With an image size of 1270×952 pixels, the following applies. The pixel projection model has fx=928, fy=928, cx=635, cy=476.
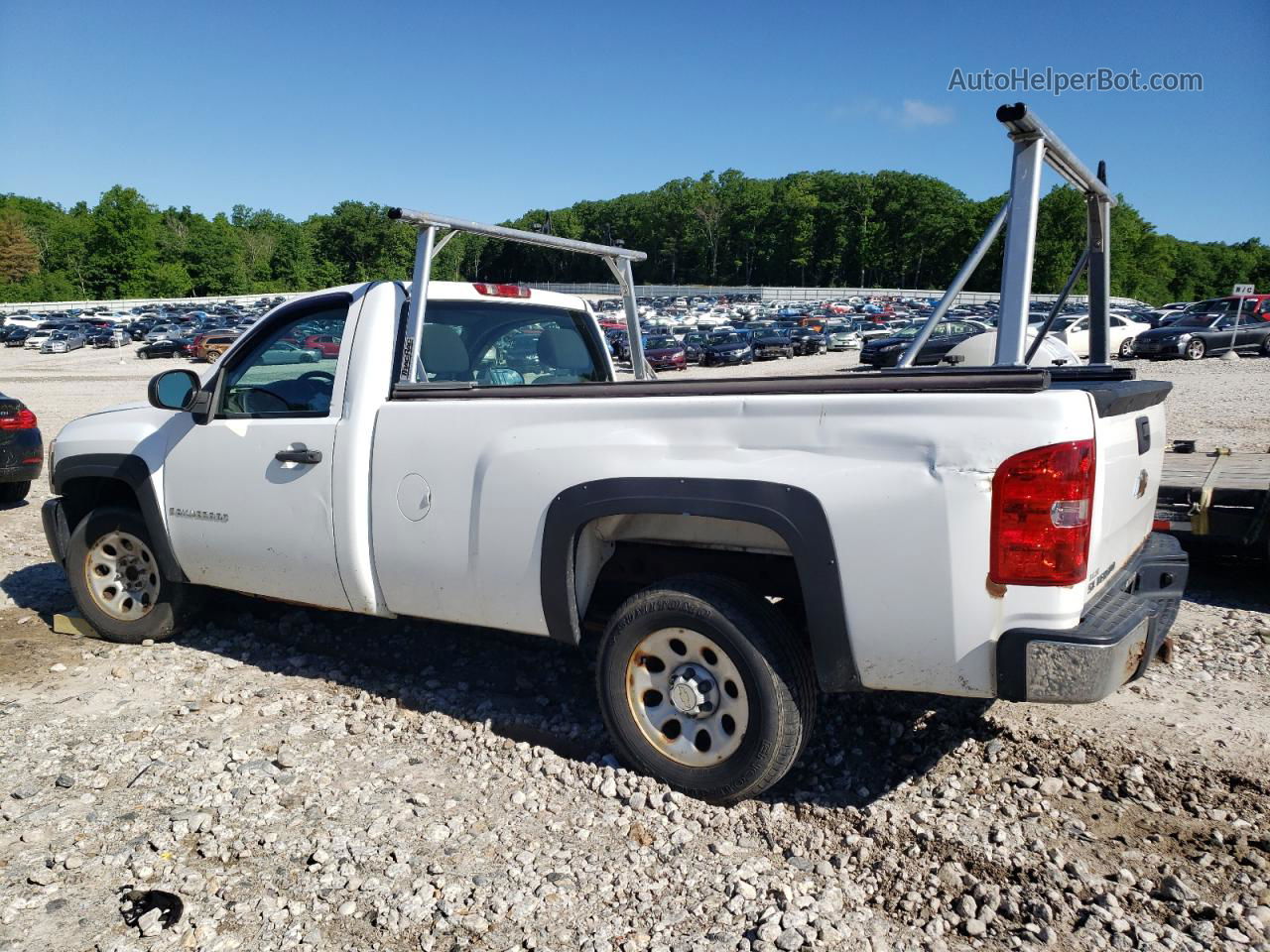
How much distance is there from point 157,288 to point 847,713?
462 feet

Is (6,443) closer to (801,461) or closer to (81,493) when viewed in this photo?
(81,493)


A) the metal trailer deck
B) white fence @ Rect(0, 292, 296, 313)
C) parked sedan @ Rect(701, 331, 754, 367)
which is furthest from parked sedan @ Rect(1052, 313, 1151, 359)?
Answer: white fence @ Rect(0, 292, 296, 313)

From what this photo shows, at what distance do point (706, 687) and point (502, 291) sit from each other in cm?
248

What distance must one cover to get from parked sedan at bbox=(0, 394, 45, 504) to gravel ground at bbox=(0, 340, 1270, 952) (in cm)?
523

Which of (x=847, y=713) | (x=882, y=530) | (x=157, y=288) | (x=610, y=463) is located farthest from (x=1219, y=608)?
(x=157, y=288)

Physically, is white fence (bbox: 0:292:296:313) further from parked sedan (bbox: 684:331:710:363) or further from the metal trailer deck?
the metal trailer deck

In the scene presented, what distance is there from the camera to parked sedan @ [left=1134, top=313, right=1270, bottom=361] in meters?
27.9

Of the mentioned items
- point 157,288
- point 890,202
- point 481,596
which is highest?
point 890,202

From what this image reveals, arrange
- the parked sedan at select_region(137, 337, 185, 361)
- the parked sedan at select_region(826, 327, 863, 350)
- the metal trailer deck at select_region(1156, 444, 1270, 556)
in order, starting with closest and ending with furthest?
1. the metal trailer deck at select_region(1156, 444, 1270, 556)
2. the parked sedan at select_region(826, 327, 863, 350)
3. the parked sedan at select_region(137, 337, 185, 361)

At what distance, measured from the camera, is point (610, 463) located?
133 inches

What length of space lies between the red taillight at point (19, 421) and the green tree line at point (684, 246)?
274 feet

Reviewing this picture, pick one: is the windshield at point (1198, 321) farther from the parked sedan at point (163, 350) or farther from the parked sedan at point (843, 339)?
the parked sedan at point (163, 350)

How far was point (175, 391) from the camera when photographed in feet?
15.6

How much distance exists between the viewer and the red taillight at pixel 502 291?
4734mm
